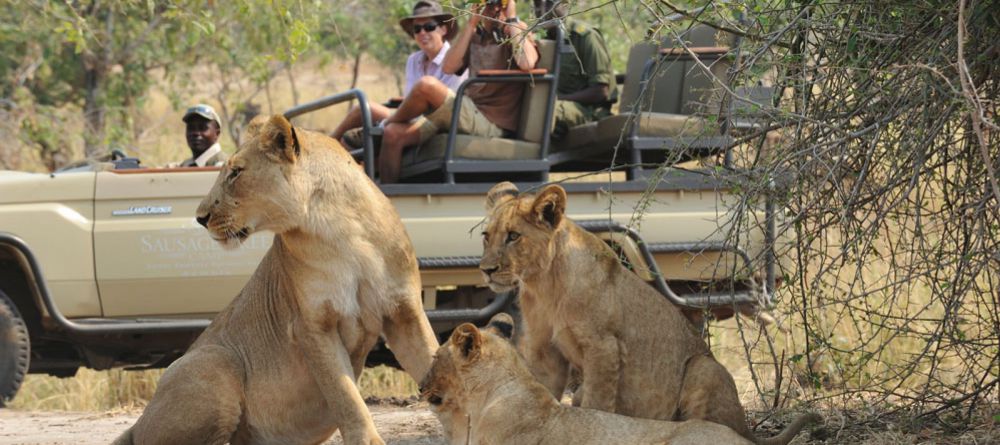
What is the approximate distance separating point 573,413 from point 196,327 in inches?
124

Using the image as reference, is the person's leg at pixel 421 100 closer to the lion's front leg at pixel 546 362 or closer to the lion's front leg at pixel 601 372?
the lion's front leg at pixel 546 362

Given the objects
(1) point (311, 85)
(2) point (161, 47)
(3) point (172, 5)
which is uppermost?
(3) point (172, 5)

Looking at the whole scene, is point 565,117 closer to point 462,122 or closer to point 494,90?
point 494,90

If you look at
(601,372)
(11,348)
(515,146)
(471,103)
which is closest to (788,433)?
(601,372)

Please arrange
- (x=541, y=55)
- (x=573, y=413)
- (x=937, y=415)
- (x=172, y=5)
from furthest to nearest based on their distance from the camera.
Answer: (x=541, y=55)
(x=172, y=5)
(x=937, y=415)
(x=573, y=413)

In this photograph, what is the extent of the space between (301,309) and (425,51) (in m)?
3.48

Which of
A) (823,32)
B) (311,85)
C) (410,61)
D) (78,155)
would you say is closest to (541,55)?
(410,61)

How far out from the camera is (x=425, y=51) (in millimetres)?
7758

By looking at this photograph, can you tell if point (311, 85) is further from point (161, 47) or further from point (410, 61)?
point (410, 61)

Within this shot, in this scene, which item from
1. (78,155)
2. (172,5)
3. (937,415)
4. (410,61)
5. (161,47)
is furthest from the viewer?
(161,47)

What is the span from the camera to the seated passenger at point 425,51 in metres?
7.38

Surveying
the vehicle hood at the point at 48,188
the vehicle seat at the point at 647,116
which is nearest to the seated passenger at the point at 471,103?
the vehicle seat at the point at 647,116

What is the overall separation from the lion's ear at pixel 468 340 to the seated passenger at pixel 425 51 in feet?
10.8

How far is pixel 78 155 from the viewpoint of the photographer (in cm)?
1341
